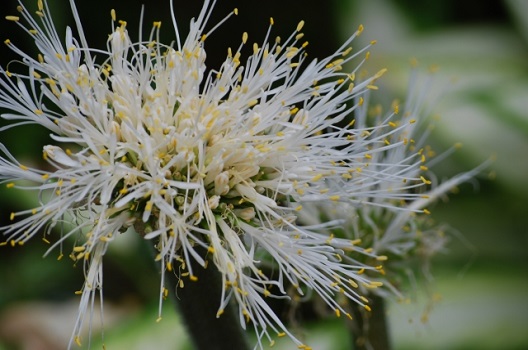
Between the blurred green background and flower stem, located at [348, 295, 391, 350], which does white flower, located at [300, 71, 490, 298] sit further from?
the blurred green background

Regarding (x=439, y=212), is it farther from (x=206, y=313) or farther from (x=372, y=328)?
(x=206, y=313)

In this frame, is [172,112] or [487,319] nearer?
[172,112]

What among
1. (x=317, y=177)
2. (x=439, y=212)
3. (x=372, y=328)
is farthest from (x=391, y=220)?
(x=439, y=212)

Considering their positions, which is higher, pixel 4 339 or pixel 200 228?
pixel 200 228

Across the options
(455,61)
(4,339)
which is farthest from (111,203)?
(455,61)

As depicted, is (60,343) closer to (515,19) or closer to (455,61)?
(455,61)

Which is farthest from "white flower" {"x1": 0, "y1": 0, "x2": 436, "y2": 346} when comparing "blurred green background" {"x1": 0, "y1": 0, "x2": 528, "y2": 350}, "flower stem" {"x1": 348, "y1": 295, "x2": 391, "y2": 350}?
"blurred green background" {"x1": 0, "y1": 0, "x2": 528, "y2": 350}

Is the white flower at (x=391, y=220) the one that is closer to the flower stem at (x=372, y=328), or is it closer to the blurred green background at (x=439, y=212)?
the flower stem at (x=372, y=328)

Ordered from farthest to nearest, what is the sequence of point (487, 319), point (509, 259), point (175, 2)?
point (175, 2) → point (509, 259) → point (487, 319)
